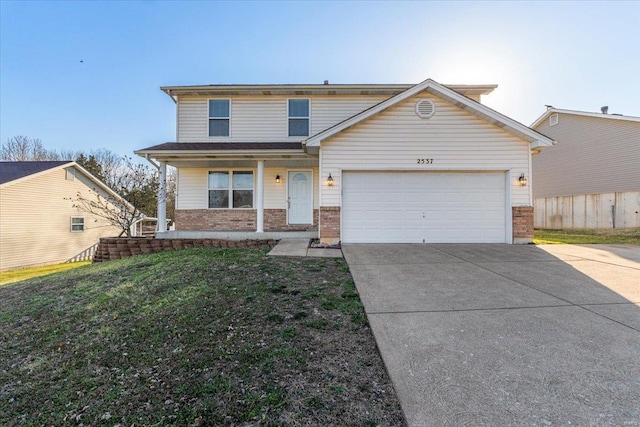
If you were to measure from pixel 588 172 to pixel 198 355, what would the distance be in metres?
21.4


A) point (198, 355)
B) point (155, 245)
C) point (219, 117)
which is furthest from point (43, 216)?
point (198, 355)

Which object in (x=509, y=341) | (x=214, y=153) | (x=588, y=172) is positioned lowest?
(x=509, y=341)

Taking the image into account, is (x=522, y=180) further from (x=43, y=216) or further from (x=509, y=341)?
(x=43, y=216)

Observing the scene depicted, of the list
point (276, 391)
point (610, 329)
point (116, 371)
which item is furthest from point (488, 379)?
point (116, 371)

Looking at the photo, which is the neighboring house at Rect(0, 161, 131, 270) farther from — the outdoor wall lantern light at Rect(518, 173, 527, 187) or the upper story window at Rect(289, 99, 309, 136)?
the outdoor wall lantern light at Rect(518, 173, 527, 187)

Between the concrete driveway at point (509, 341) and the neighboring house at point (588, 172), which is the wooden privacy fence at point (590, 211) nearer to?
the neighboring house at point (588, 172)

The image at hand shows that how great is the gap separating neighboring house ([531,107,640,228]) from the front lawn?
16.8m

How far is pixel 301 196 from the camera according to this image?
11203 mm

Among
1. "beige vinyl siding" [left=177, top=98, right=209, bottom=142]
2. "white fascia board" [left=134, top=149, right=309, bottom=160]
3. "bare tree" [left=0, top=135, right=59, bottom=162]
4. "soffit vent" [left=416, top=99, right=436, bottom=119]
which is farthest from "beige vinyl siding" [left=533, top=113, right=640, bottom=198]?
"bare tree" [left=0, top=135, right=59, bottom=162]

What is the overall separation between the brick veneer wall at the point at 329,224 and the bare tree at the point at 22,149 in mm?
37027

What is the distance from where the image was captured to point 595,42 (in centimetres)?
1030

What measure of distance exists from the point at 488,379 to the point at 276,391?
1700mm

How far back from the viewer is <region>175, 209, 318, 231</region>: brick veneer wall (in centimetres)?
1115

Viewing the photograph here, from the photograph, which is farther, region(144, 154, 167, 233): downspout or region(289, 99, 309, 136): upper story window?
region(289, 99, 309, 136): upper story window
